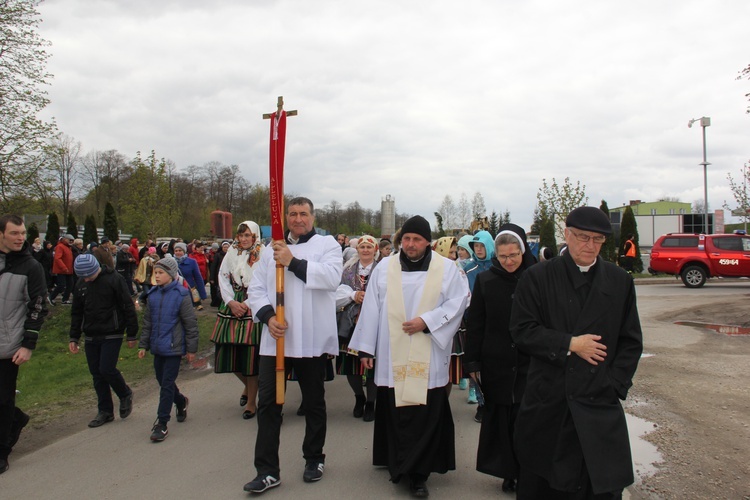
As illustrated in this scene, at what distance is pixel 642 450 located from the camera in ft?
15.8

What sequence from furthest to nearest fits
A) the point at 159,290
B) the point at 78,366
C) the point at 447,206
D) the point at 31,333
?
the point at 447,206, the point at 78,366, the point at 159,290, the point at 31,333

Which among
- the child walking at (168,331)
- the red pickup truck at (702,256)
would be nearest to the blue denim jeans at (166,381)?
the child walking at (168,331)

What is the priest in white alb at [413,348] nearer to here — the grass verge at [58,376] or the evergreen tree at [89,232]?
the grass verge at [58,376]

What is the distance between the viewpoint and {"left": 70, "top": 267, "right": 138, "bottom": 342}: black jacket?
18.5ft

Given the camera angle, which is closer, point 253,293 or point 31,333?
point 253,293

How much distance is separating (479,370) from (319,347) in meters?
1.24

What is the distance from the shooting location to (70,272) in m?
15.5

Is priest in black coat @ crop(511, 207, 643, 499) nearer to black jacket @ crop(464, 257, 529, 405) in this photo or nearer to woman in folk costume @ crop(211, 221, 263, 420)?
black jacket @ crop(464, 257, 529, 405)

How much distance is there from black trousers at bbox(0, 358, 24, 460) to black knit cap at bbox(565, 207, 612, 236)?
4666mm

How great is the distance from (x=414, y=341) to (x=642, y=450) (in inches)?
90.9

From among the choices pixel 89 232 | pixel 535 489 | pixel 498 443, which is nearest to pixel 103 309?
pixel 498 443

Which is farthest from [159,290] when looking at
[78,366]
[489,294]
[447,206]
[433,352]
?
[447,206]

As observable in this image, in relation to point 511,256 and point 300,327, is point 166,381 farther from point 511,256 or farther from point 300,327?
point 511,256

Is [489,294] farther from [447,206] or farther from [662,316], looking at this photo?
[447,206]
